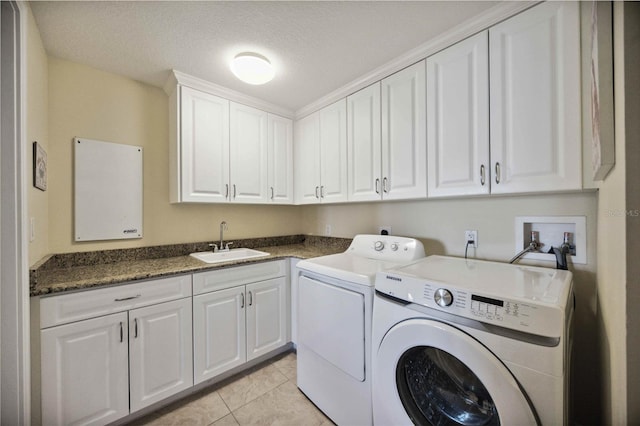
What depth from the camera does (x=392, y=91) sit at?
180cm

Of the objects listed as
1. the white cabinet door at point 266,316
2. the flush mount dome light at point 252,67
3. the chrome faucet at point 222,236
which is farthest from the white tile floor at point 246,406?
the flush mount dome light at point 252,67

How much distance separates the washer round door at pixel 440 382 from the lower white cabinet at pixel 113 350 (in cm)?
131

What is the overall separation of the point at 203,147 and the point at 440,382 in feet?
7.21

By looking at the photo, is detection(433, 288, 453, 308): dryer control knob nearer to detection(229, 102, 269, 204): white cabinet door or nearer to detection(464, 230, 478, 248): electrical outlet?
detection(464, 230, 478, 248): electrical outlet

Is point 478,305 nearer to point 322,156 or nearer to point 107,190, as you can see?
point 322,156

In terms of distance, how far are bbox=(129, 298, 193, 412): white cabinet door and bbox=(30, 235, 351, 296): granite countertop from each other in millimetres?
224

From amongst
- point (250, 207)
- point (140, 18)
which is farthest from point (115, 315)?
point (140, 18)

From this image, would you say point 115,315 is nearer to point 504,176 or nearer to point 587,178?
point 504,176

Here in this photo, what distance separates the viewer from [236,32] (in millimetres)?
1476

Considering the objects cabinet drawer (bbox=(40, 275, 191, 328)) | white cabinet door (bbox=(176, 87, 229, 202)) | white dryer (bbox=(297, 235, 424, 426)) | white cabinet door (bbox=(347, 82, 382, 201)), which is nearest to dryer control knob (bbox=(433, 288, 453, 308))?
white dryer (bbox=(297, 235, 424, 426))

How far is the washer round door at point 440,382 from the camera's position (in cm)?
82

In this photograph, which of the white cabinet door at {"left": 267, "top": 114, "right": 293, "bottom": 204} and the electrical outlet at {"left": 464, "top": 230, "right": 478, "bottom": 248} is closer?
the electrical outlet at {"left": 464, "top": 230, "right": 478, "bottom": 248}

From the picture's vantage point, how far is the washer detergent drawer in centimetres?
134

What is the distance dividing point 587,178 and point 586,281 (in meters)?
0.56
